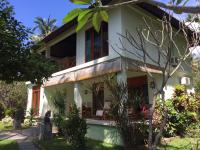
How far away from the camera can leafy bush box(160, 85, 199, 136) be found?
12.8 meters

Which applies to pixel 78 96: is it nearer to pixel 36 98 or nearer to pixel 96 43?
pixel 96 43

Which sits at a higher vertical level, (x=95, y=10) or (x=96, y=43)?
(x=96, y=43)

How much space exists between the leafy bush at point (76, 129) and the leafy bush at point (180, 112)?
4247 mm

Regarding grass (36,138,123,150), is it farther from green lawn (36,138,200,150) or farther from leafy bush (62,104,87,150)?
leafy bush (62,104,87,150)

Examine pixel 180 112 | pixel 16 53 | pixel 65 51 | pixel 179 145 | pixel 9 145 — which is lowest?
pixel 9 145

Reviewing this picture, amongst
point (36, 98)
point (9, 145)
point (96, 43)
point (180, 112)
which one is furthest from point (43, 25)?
point (180, 112)

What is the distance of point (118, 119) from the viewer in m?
9.89

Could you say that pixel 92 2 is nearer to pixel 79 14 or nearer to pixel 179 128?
pixel 79 14

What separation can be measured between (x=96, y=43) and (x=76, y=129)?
19.3ft

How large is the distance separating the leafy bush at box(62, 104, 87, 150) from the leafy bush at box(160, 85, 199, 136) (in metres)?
4.25

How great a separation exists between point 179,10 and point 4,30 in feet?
27.8

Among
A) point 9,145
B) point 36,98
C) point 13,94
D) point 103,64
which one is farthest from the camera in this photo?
point 13,94

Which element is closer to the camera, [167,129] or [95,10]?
[95,10]

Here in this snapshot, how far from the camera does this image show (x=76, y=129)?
1113 centimetres
